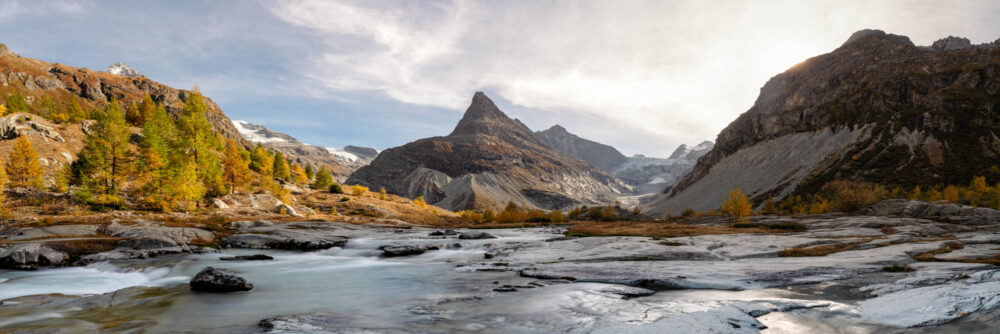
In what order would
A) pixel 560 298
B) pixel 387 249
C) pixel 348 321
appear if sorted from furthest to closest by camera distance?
pixel 387 249 → pixel 560 298 → pixel 348 321

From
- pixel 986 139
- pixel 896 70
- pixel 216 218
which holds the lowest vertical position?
pixel 216 218

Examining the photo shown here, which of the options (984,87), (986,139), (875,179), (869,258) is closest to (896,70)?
(984,87)

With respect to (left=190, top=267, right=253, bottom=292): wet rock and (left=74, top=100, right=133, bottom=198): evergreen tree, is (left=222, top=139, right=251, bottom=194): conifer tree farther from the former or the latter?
(left=190, top=267, right=253, bottom=292): wet rock

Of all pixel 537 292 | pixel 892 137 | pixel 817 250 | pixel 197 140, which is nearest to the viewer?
pixel 537 292

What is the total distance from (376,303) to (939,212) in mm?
68376

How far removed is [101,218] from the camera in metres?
40.0

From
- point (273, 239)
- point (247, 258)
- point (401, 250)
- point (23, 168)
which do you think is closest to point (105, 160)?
point (23, 168)

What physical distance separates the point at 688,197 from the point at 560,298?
197449mm

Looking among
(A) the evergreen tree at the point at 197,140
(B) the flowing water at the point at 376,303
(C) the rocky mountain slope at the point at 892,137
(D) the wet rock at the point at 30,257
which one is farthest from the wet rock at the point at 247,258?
(C) the rocky mountain slope at the point at 892,137

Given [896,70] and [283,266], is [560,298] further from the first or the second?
[896,70]

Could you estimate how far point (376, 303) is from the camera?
15.6 meters

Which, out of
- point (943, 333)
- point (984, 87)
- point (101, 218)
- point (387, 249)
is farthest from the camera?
point (984, 87)

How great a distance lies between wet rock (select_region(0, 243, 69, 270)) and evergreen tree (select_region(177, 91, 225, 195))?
32650 millimetres

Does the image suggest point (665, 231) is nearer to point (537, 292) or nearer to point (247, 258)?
point (537, 292)
